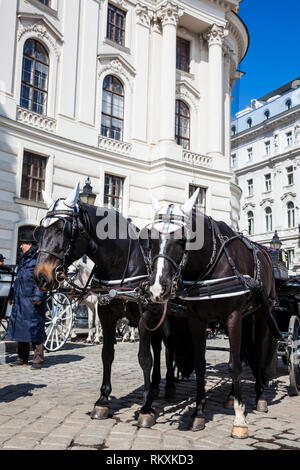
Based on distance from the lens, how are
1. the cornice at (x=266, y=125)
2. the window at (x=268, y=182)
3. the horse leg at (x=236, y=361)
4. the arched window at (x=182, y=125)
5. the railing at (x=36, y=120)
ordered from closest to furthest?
the horse leg at (x=236, y=361) → the railing at (x=36, y=120) → the arched window at (x=182, y=125) → the cornice at (x=266, y=125) → the window at (x=268, y=182)

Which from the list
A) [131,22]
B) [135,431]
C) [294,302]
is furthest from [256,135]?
[135,431]

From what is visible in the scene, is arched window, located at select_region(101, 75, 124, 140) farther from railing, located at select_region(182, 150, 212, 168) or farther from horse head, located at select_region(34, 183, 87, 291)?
horse head, located at select_region(34, 183, 87, 291)

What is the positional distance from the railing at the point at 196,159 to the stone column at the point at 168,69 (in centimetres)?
120

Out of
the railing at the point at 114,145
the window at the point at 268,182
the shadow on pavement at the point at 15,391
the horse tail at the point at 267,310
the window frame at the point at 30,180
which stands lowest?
the shadow on pavement at the point at 15,391

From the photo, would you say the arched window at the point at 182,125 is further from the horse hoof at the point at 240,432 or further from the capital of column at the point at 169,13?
the horse hoof at the point at 240,432

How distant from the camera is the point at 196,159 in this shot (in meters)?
22.1

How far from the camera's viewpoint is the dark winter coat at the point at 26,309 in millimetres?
7547

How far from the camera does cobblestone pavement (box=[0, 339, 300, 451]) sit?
3.64 m

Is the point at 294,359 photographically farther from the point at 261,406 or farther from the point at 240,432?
the point at 240,432

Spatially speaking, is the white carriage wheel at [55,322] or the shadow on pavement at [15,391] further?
the white carriage wheel at [55,322]

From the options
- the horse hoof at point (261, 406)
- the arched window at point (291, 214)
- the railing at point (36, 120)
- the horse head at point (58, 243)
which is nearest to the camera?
the horse head at point (58, 243)

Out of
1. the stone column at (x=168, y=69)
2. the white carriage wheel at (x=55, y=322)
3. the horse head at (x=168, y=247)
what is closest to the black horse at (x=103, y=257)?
the horse head at (x=168, y=247)
